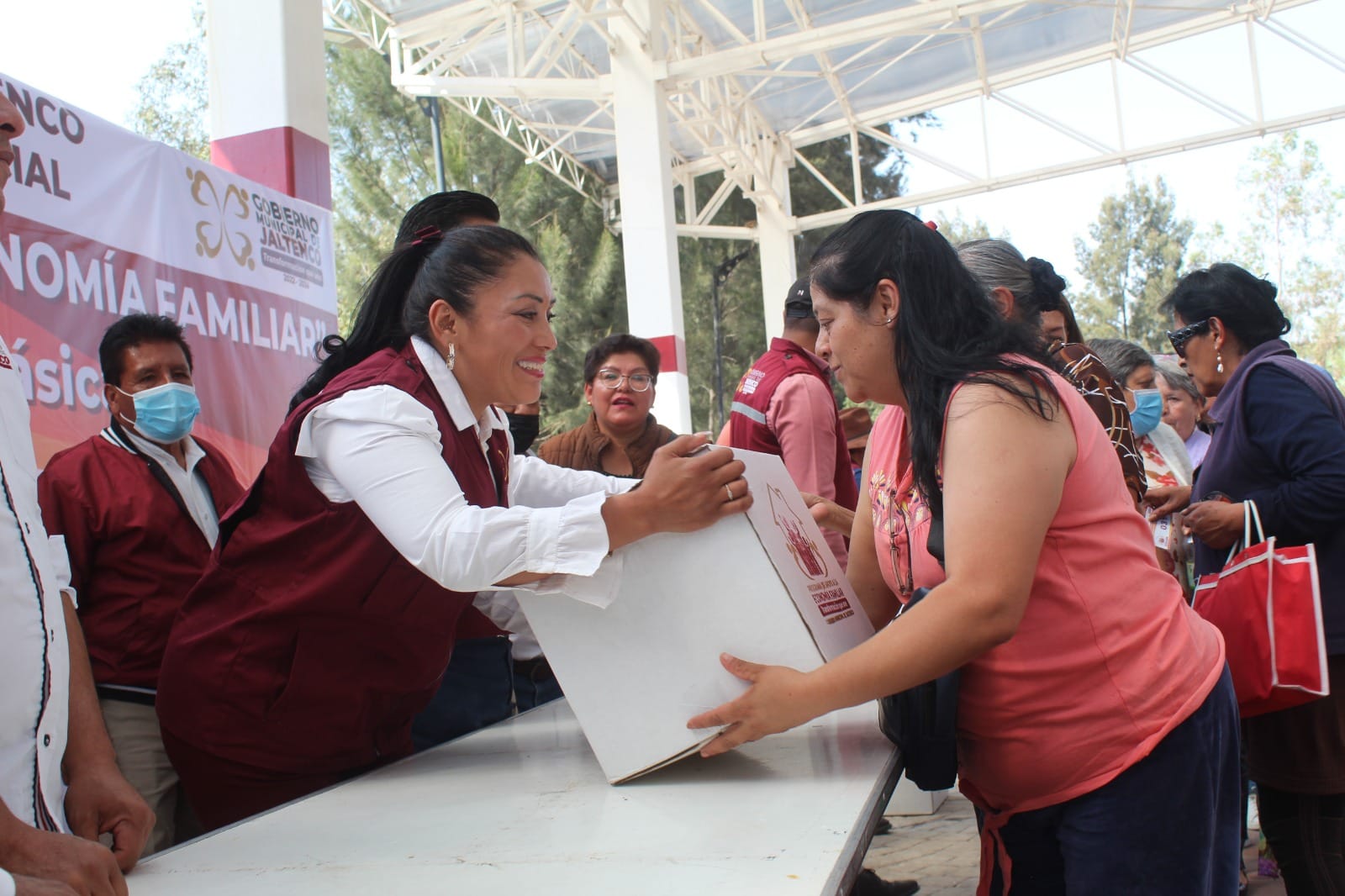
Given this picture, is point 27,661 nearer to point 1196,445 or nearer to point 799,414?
point 799,414

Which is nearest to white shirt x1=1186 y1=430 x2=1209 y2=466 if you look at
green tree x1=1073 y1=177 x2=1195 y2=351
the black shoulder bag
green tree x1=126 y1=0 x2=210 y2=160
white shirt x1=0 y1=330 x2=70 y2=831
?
the black shoulder bag

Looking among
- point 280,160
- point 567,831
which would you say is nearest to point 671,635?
point 567,831

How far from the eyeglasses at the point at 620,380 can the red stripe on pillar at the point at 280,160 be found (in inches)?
51.8

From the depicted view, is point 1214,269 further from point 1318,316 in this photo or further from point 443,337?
point 1318,316

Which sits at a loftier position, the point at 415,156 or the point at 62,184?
the point at 415,156

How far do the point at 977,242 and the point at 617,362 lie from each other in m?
1.77

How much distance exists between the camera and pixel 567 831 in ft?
4.31

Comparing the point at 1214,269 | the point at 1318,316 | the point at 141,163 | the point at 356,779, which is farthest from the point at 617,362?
the point at 1318,316

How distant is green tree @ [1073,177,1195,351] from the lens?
31234mm

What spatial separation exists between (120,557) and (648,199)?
740 cm

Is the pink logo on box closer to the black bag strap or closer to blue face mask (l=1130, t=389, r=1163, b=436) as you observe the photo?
the black bag strap

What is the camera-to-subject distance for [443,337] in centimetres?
178

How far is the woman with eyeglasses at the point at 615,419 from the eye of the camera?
384 centimetres

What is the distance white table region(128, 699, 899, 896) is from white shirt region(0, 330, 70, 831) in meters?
0.16
